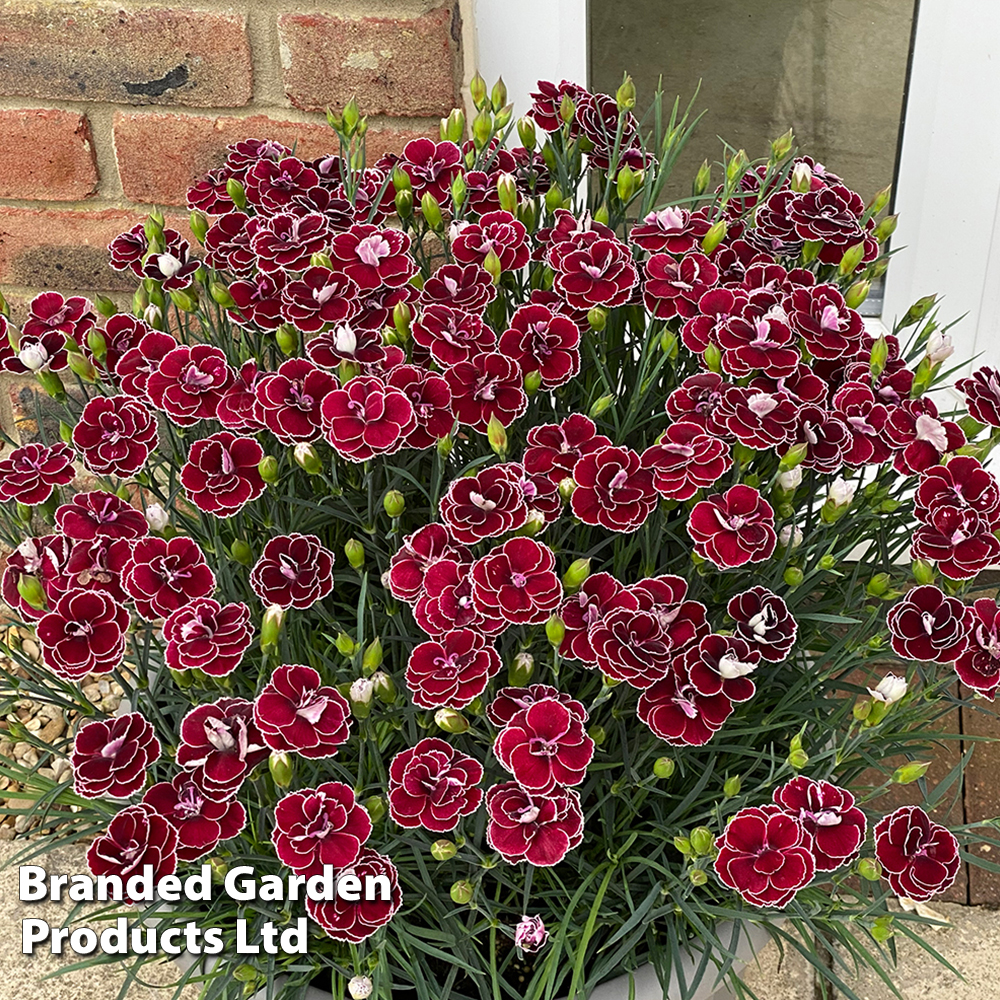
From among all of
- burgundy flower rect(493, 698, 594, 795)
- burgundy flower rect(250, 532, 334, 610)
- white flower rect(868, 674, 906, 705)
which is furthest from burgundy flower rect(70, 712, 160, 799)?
white flower rect(868, 674, 906, 705)

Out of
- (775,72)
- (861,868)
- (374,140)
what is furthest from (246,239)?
(775,72)

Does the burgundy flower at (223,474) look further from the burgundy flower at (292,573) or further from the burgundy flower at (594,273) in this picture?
the burgundy flower at (594,273)

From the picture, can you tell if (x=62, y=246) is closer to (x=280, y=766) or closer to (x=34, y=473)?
(x=34, y=473)

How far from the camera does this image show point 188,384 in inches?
26.5

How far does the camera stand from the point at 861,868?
1.92ft

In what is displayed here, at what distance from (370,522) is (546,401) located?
208 mm

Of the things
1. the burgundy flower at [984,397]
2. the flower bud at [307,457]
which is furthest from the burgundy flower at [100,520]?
the burgundy flower at [984,397]

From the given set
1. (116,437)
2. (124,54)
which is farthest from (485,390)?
(124,54)

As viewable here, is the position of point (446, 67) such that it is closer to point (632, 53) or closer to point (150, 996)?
point (632, 53)

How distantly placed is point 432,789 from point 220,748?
0.38 ft

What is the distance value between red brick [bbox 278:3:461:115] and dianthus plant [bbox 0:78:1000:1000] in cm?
22

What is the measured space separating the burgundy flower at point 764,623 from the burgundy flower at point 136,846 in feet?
1.12

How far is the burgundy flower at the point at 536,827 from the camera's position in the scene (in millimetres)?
542

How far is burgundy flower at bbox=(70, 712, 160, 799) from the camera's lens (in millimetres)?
562
